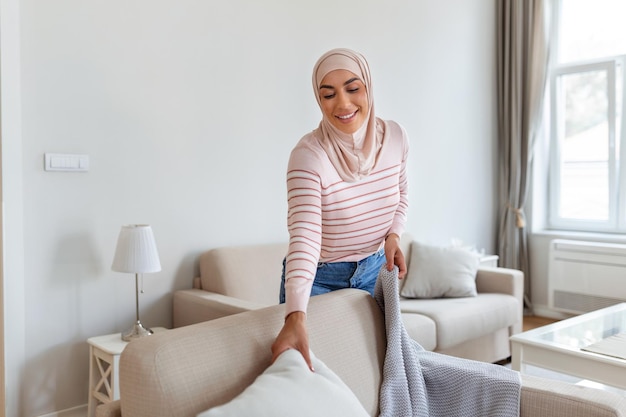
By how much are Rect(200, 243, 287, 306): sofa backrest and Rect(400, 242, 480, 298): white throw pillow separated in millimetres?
929

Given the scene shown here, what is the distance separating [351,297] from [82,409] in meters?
1.74

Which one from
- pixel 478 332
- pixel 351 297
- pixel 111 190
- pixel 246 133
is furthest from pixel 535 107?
pixel 351 297

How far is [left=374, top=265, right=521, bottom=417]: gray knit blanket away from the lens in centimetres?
154

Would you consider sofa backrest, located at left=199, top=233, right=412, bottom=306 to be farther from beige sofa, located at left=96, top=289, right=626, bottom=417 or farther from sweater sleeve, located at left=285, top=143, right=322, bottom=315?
sweater sleeve, located at left=285, top=143, right=322, bottom=315

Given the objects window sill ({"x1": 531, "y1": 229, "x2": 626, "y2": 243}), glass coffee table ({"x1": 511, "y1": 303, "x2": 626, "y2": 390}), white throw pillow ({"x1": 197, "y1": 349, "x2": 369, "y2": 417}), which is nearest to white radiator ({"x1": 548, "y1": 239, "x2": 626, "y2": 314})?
window sill ({"x1": 531, "y1": 229, "x2": 626, "y2": 243})

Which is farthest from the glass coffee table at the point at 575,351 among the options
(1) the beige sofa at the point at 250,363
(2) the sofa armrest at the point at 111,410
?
(2) the sofa armrest at the point at 111,410

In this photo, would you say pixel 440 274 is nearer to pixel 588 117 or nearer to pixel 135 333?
pixel 135 333

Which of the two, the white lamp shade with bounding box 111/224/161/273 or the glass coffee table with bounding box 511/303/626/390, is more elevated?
the white lamp shade with bounding box 111/224/161/273

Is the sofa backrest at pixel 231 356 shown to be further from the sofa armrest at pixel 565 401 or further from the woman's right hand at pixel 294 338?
the sofa armrest at pixel 565 401

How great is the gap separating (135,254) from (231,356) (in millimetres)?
1516

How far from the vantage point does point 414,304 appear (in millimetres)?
3545

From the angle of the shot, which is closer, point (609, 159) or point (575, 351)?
point (575, 351)

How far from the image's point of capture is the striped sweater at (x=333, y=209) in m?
1.38

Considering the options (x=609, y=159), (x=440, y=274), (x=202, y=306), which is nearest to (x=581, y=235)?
(x=609, y=159)
